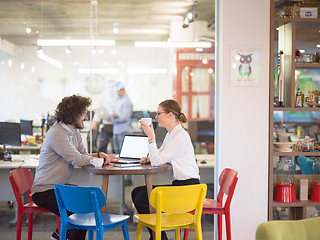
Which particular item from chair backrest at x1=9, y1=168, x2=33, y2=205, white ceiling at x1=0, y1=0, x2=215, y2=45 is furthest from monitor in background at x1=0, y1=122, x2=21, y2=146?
chair backrest at x1=9, y1=168, x2=33, y2=205

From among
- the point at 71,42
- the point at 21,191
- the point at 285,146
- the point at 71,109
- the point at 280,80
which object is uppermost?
the point at 71,42

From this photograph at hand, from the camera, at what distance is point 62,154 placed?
386 cm

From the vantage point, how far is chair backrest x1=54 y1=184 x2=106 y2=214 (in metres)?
3.15

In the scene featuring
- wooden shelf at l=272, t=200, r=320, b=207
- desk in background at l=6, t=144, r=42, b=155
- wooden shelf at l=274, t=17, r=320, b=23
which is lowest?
wooden shelf at l=272, t=200, r=320, b=207

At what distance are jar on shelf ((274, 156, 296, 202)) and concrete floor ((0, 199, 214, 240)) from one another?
0.91 metres

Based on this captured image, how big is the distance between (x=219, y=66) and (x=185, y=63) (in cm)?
115

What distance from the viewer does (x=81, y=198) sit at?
3.19 metres

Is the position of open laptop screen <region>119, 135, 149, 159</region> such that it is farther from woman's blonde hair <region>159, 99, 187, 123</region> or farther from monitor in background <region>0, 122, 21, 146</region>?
monitor in background <region>0, 122, 21, 146</region>

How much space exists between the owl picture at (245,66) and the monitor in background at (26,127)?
2.57 meters

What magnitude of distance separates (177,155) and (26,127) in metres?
2.39

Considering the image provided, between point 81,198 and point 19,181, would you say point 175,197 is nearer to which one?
point 81,198

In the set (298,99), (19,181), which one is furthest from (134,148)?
(298,99)

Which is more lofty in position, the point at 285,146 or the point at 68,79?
the point at 68,79

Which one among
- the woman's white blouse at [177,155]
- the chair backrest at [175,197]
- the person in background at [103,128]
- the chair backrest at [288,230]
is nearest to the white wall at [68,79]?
the person in background at [103,128]
